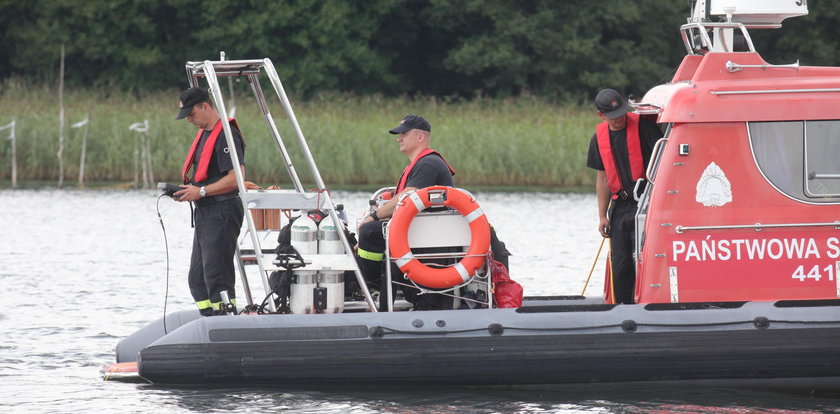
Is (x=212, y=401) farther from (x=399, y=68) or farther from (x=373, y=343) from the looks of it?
(x=399, y=68)

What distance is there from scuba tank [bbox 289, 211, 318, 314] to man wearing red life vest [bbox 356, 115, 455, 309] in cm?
31

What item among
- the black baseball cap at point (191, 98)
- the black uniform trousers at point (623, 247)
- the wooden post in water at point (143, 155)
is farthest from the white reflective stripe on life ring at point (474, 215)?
the wooden post in water at point (143, 155)

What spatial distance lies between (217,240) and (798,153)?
3.34 meters

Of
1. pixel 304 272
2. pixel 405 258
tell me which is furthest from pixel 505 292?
pixel 304 272

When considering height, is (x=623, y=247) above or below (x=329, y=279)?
above

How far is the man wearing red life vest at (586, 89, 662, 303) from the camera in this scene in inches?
302

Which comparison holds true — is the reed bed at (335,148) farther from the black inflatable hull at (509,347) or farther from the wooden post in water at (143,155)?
the black inflatable hull at (509,347)

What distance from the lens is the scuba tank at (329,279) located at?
A: 7469 millimetres

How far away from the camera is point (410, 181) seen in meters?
7.54

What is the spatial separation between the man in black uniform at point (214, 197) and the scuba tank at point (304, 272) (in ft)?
1.82

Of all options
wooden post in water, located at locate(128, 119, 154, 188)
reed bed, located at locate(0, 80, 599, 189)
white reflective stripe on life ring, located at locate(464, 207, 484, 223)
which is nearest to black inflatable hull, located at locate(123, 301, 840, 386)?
white reflective stripe on life ring, located at locate(464, 207, 484, 223)

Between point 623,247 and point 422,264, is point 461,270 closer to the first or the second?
point 422,264

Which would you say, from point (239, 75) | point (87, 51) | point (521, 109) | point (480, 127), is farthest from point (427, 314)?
point (87, 51)

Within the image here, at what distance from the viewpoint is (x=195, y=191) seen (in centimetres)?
774
